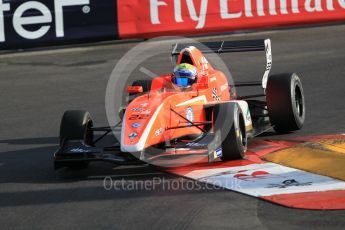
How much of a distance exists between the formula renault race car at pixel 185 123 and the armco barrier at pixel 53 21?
864 centimetres

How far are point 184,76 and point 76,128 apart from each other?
59.6 inches

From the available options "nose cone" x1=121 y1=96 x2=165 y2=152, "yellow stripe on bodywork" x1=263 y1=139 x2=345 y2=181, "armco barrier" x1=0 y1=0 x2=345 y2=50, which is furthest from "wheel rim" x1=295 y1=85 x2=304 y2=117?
"armco barrier" x1=0 y1=0 x2=345 y2=50

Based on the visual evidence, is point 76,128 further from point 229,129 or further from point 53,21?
point 53,21

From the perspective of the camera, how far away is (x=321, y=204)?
7301mm

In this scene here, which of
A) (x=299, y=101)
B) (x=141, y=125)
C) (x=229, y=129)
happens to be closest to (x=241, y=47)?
(x=299, y=101)

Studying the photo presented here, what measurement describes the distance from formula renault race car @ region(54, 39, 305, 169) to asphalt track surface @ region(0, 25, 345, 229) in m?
0.27

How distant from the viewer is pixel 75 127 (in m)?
9.57

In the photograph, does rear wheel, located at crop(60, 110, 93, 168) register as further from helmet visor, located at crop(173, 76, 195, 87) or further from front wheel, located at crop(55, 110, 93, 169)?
helmet visor, located at crop(173, 76, 195, 87)

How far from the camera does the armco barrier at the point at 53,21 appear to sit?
19.1 meters

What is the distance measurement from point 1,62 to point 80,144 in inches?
409

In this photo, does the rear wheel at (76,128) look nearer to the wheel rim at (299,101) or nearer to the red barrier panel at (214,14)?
the wheel rim at (299,101)

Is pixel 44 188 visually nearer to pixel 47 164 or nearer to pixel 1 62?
pixel 47 164

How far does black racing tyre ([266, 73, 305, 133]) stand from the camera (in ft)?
35.4

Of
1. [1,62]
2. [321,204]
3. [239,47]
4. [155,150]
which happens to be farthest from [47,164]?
[1,62]
